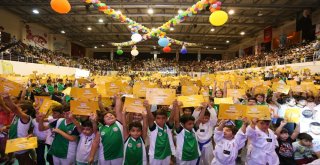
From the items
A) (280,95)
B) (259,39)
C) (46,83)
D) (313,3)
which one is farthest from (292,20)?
(46,83)

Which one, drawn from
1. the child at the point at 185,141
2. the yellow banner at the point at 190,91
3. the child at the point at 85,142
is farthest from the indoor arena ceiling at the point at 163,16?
the child at the point at 185,141

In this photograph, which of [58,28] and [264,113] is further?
[58,28]

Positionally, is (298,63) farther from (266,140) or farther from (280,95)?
(266,140)

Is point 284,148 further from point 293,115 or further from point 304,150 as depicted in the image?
point 293,115

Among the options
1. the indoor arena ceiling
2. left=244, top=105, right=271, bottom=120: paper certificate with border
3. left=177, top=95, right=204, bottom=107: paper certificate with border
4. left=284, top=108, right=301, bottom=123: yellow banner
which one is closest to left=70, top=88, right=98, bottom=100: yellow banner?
left=177, top=95, right=204, bottom=107: paper certificate with border

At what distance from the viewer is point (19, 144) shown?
284 centimetres

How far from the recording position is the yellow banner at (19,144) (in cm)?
276

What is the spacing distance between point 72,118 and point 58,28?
25489 millimetres

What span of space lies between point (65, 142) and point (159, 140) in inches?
52.5

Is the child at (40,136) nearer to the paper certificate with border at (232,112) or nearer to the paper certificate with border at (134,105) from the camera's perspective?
the paper certificate with border at (134,105)

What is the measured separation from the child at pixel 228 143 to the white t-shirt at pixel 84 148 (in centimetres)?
173

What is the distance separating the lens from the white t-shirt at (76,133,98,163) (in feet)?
11.3

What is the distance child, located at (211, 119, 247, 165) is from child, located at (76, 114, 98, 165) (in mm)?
1718

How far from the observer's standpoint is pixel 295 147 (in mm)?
3623
